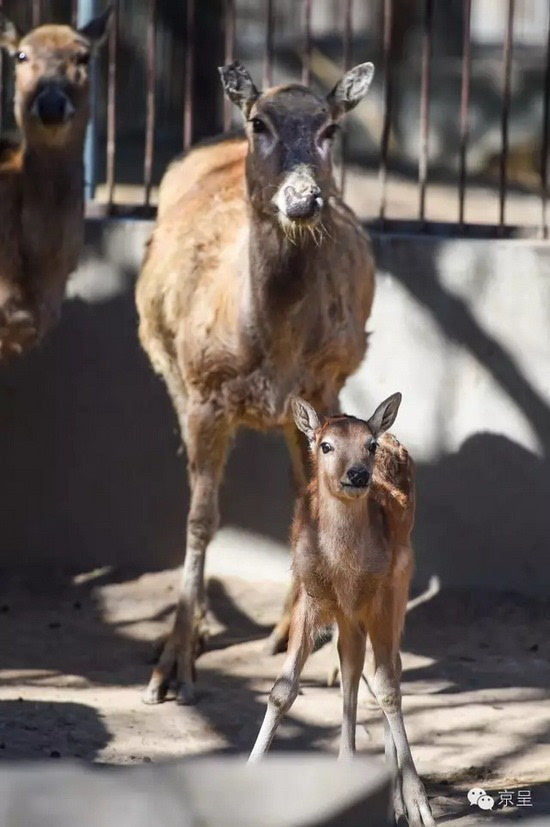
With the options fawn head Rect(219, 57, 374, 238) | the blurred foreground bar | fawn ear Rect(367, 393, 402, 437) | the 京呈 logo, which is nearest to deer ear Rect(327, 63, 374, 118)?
fawn head Rect(219, 57, 374, 238)

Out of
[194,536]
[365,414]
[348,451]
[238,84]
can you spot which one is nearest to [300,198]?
[238,84]

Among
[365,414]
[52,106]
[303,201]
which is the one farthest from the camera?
[365,414]

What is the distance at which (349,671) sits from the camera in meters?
6.00

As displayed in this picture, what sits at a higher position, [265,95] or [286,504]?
[265,95]

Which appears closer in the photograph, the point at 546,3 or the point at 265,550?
the point at 265,550

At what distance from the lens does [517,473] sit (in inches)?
349

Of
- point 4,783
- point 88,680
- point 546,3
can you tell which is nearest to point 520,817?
point 88,680

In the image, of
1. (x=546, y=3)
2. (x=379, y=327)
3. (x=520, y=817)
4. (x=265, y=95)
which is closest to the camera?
(x=520, y=817)

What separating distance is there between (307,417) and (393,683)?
104cm

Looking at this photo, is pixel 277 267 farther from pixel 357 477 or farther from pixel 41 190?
pixel 357 477

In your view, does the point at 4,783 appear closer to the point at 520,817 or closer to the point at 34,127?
the point at 520,817

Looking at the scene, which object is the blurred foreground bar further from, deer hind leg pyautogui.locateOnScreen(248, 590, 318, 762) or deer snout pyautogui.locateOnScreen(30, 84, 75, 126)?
deer snout pyautogui.locateOnScreen(30, 84, 75, 126)

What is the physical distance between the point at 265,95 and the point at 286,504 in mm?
2667

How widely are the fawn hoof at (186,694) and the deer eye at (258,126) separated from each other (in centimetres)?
264
